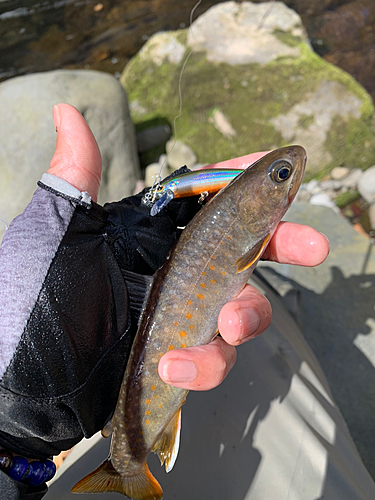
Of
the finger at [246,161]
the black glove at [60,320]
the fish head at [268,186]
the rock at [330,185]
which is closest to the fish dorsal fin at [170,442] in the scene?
the black glove at [60,320]

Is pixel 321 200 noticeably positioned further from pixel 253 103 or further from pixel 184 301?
pixel 184 301

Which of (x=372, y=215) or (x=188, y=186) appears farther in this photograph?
(x=372, y=215)

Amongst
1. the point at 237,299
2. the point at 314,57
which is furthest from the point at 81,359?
the point at 314,57

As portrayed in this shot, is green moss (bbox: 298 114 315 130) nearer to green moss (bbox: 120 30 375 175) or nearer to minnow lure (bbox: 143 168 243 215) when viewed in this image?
green moss (bbox: 120 30 375 175)

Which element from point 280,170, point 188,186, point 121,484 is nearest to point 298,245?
point 280,170

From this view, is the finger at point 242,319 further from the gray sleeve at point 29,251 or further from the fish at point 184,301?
the gray sleeve at point 29,251
